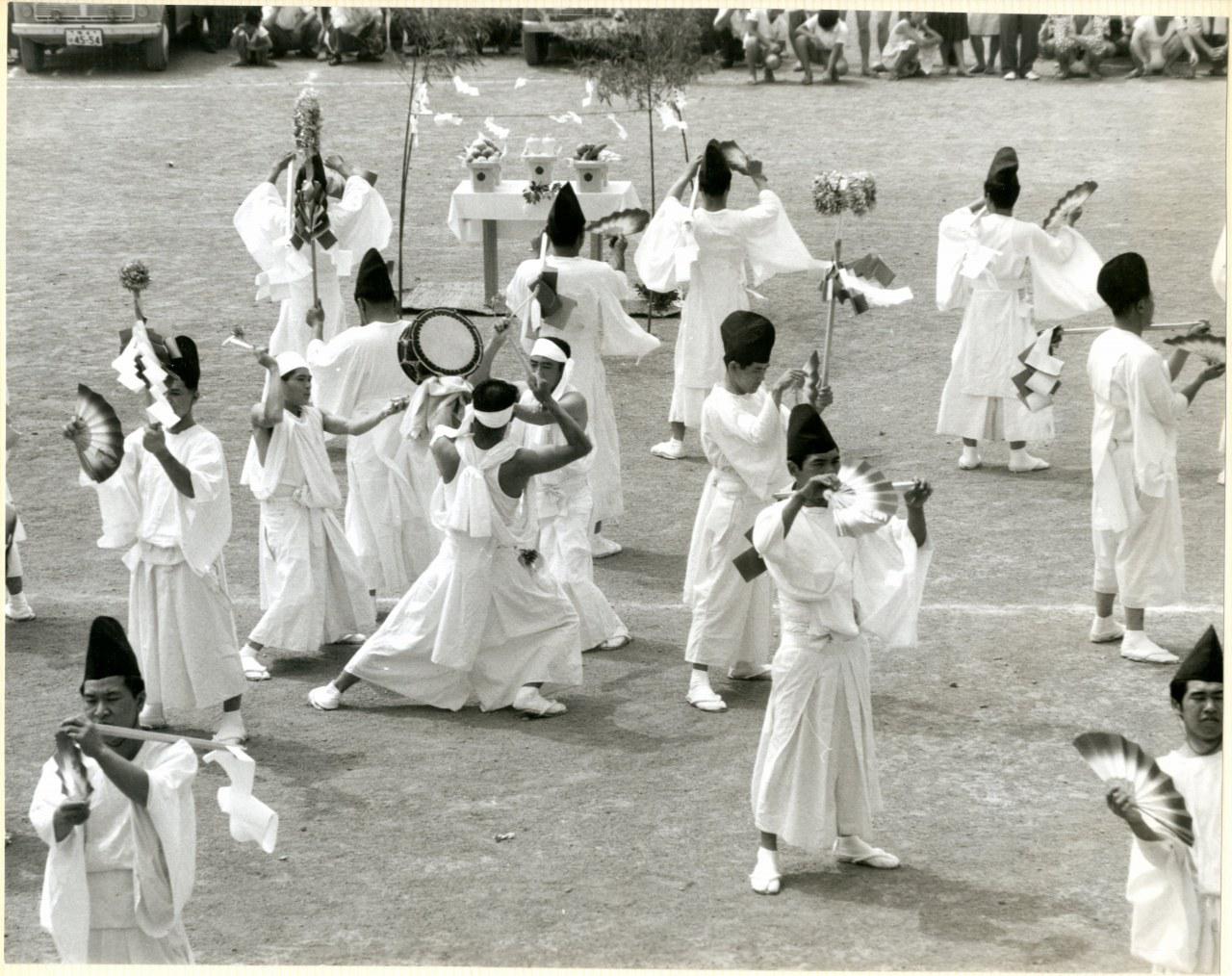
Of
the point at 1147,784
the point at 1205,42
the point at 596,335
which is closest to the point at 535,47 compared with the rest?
the point at 1205,42

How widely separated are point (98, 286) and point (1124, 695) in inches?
379

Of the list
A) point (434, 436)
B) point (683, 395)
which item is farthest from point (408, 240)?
point (434, 436)

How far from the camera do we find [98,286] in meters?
15.5

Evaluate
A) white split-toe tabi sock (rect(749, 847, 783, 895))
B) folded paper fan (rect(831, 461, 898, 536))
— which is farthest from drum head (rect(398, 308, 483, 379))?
white split-toe tabi sock (rect(749, 847, 783, 895))

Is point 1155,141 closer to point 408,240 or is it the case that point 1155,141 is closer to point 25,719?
point 408,240

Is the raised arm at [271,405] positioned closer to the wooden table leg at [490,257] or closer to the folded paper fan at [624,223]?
the folded paper fan at [624,223]

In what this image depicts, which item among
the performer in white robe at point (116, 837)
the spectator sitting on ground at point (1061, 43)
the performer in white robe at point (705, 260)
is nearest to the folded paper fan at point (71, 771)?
the performer in white robe at point (116, 837)

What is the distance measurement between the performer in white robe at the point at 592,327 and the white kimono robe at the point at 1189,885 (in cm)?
488

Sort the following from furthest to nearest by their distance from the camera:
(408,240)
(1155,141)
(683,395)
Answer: (1155,141) → (408,240) → (683,395)

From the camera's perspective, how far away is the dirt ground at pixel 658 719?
6.80 m

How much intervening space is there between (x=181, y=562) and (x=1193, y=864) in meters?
4.38

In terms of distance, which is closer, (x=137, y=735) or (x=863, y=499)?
(x=137, y=735)

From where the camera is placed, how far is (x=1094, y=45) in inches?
824

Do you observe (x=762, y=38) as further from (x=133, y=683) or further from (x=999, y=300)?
(x=133, y=683)
